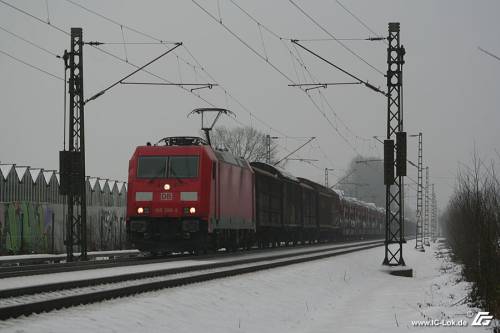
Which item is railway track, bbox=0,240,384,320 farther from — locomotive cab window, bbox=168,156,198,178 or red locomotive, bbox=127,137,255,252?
locomotive cab window, bbox=168,156,198,178

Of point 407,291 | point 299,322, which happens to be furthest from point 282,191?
point 299,322

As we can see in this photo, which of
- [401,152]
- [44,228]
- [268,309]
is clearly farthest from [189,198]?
[44,228]

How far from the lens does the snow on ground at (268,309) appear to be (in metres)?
9.45

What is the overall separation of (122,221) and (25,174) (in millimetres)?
8216

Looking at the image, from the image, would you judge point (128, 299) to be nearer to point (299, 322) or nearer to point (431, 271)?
point (299, 322)

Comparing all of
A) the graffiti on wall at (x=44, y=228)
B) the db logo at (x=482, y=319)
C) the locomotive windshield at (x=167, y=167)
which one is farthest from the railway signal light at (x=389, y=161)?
the graffiti on wall at (x=44, y=228)

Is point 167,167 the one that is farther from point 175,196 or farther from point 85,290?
point 85,290

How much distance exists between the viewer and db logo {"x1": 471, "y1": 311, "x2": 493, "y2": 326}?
32.2 feet

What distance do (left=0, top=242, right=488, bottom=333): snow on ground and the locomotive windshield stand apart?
19.8ft

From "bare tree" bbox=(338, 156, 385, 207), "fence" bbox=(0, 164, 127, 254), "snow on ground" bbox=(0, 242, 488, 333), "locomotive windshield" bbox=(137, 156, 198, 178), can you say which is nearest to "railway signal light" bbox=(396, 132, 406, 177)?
"snow on ground" bbox=(0, 242, 488, 333)

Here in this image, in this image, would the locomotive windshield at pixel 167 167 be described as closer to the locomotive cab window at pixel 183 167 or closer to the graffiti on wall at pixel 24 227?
the locomotive cab window at pixel 183 167

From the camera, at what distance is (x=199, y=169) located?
952 inches

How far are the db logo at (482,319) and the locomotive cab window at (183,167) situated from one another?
47.6ft

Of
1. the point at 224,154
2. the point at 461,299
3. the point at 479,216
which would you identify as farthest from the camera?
the point at 224,154
